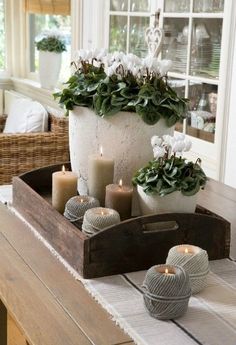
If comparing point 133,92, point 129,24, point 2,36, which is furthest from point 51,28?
point 133,92

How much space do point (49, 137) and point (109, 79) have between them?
195 cm

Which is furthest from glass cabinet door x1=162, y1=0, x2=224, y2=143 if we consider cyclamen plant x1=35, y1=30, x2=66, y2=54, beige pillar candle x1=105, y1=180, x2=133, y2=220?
beige pillar candle x1=105, y1=180, x2=133, y2=220

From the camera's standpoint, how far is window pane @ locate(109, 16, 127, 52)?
12.0ft

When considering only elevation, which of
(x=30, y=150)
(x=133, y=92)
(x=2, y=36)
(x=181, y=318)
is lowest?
(x=30, y=150)

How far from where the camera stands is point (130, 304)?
1.03 meters

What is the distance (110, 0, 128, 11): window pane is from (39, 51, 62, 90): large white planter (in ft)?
2.39

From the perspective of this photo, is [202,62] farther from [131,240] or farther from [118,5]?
[131,240]

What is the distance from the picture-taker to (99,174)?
53.4 inches

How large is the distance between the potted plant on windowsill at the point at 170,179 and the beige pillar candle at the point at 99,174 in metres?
0.12

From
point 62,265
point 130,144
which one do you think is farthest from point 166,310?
point 130,144

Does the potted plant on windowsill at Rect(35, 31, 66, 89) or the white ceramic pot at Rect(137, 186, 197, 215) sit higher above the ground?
the potted plant on windowsill at Rect(35, 31, 66, 89)

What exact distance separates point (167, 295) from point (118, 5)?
3014 millimetres

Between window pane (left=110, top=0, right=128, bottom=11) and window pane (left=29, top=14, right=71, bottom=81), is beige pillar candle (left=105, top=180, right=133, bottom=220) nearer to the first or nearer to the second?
window pane (left=110, top=0, right=128, bottom=11)

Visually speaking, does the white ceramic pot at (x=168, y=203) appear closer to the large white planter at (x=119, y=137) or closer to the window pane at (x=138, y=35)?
the large white planter at (x=119, y=137)
